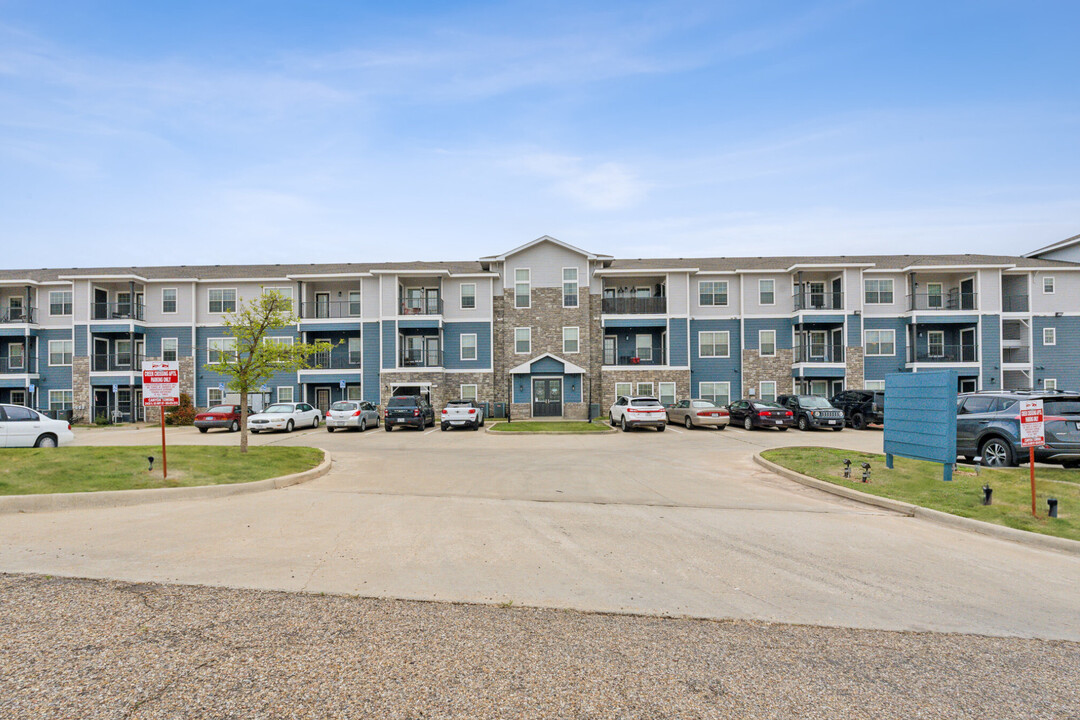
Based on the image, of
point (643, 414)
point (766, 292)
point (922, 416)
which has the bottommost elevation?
point (643, 414)

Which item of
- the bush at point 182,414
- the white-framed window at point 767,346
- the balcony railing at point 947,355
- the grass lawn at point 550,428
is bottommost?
the grass lawn at point 550,428

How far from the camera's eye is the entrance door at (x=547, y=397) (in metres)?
34.0

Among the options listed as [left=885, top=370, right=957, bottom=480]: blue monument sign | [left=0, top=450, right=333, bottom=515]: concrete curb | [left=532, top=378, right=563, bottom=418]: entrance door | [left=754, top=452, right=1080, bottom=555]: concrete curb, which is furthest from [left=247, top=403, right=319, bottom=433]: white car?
[left=885, top=370, right=957, bottom=480]: blue monument sign

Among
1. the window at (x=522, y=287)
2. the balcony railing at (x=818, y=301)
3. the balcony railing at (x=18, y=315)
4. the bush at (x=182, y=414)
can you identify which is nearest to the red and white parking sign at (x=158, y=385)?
the bush at (x=182, y=414)

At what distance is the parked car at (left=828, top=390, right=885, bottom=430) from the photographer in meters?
27.1

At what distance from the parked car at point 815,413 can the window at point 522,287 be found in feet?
53.2

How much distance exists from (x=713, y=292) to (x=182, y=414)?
3313 cm

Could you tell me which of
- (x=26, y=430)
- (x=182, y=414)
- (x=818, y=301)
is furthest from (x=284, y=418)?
(x=818, y=301)

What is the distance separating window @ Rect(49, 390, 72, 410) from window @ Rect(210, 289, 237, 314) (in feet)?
33.4

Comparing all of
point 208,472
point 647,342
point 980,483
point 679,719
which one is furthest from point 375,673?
point 647,342

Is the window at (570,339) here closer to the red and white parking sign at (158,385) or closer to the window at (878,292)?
the window at (878,292)

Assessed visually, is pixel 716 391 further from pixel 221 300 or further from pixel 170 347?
pixel 170 347

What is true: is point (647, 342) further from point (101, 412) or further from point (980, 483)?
point (101, 412)

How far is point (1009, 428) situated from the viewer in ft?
40.8
